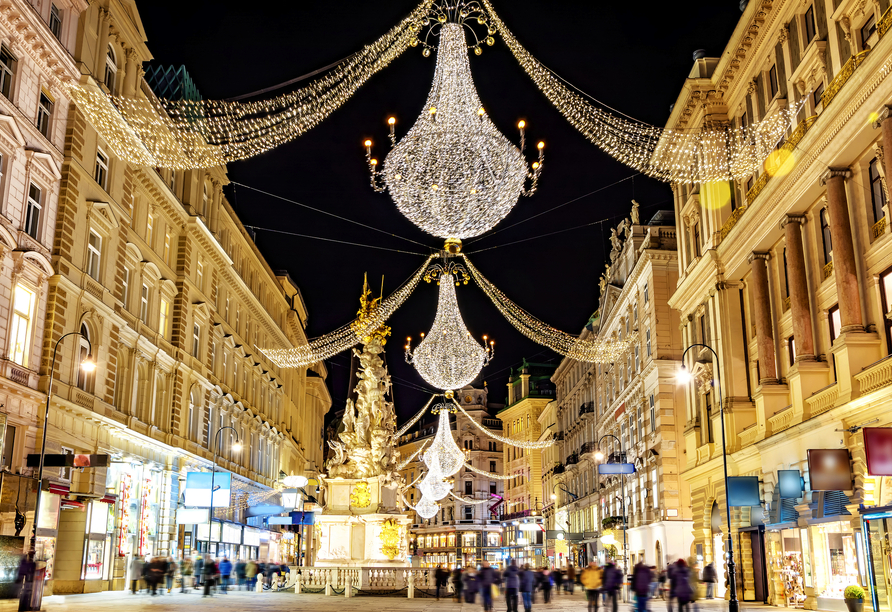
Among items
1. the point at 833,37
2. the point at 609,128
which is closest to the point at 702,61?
A: the point at 833,37

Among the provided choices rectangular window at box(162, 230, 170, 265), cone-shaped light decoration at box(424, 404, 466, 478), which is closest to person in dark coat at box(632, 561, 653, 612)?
rectangular window at box(162, 230, 170, 265)

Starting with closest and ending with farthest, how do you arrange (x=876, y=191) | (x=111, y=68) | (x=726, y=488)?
1. (x=876, y=191)
2. (x=726, y=488)
3. (x=111, y=68)

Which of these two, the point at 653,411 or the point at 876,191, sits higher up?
the point at 876,191

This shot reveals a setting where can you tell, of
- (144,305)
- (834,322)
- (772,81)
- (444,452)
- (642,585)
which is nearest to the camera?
(642,585)

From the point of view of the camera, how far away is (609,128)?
21.6 m

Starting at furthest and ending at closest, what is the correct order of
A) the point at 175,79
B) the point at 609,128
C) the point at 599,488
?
the point at 599,488 < the point at 175,79 < the point at 609,128

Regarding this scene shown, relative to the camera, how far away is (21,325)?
29.8 m

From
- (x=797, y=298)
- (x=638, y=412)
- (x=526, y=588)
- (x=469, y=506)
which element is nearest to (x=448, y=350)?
(x=526, y=588)

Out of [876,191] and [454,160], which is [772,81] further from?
[454,160]

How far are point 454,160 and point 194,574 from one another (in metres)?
31.5

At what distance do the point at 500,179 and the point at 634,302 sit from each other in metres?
42.4

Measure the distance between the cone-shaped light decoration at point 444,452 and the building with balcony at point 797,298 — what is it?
3495 cm

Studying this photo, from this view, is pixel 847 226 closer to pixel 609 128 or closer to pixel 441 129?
pixel 609 128

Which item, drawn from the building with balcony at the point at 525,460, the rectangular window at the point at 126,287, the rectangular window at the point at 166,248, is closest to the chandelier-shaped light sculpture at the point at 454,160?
the rectangular window at the point at 126,287
